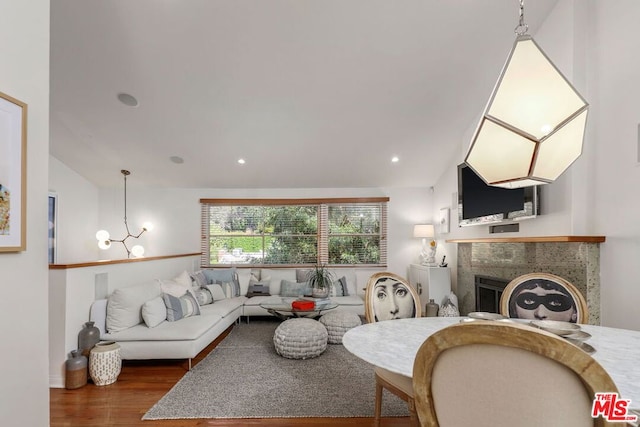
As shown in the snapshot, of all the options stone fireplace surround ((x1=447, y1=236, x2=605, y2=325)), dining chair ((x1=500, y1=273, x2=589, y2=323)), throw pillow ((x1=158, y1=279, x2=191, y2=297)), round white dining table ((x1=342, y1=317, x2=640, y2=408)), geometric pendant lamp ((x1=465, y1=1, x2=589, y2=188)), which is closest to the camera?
round white dining table ((x1=342, y1=317, x2=640, y2=408))

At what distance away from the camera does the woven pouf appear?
3.37 meters

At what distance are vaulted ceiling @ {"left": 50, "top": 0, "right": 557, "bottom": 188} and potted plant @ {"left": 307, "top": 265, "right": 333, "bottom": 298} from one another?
67.3 inches

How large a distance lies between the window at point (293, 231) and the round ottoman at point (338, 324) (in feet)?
6.99

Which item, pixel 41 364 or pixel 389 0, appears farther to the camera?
pixel 389 0

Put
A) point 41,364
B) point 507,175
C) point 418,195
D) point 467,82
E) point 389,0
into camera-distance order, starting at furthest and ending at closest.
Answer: point 418,195
point 467,82
point 389,0
point 41,364
point 507,175

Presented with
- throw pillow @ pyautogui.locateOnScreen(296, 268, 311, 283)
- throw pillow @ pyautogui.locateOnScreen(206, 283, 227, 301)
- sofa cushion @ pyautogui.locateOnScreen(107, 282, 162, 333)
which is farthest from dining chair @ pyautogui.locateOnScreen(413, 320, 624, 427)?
throw pillow @ pyautogui.locateOnScreen(296, 268, 311, 283)

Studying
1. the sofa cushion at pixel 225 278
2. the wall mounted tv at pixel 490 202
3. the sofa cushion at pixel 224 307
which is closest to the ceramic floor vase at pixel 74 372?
the sofa cushion at pixel 224 307

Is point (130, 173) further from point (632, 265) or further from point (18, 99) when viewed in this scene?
point (632, 265)

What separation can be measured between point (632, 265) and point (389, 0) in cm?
277

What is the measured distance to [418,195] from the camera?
6152 mm

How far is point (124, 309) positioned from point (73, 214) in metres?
3.43

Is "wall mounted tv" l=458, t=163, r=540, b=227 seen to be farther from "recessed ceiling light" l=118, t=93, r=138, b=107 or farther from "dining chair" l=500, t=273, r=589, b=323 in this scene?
"recessed ceiling light" l=118, t=93, r=138, b=107

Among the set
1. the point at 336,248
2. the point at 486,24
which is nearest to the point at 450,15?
the point at 486,24

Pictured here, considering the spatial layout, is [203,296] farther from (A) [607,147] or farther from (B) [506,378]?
(A) [607,147]
